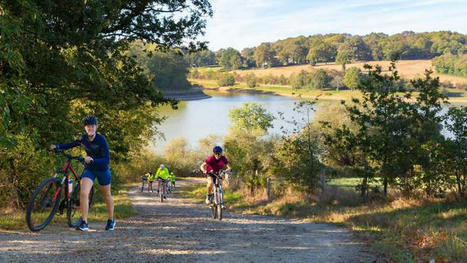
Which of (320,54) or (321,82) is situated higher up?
(320,54)

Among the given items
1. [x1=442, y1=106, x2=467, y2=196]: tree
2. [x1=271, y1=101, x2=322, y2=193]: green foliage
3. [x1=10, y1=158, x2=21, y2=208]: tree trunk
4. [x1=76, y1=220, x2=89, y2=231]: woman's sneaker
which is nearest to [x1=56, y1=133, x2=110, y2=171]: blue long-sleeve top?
[x1=76, y1=220, x2=89, y2=231]: woman's sneaker

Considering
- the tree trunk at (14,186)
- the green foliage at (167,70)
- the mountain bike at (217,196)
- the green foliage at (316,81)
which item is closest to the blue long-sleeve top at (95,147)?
the mountain bike at (217,196)

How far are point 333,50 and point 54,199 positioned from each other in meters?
135

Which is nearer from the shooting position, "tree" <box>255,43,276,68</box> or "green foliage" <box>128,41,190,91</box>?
"green foliage" <box>128,41,190,91</box>

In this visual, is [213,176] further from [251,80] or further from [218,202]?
[251,80]

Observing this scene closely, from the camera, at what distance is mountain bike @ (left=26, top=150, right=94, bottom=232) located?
7359mm

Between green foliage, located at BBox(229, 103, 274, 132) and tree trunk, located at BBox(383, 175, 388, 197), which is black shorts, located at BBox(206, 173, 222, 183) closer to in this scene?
tree trunk, located at BBox(383, 175, 388, 197)

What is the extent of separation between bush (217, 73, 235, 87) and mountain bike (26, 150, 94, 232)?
410 ft

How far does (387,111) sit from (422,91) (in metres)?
1.40

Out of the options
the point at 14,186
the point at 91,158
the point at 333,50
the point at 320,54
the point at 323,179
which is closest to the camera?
the point at 91,158

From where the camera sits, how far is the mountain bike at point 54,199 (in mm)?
7359

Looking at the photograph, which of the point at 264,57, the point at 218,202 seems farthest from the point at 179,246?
the point at 264,57

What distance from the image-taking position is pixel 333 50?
13562 cm

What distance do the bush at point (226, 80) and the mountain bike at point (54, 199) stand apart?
4915 inches
